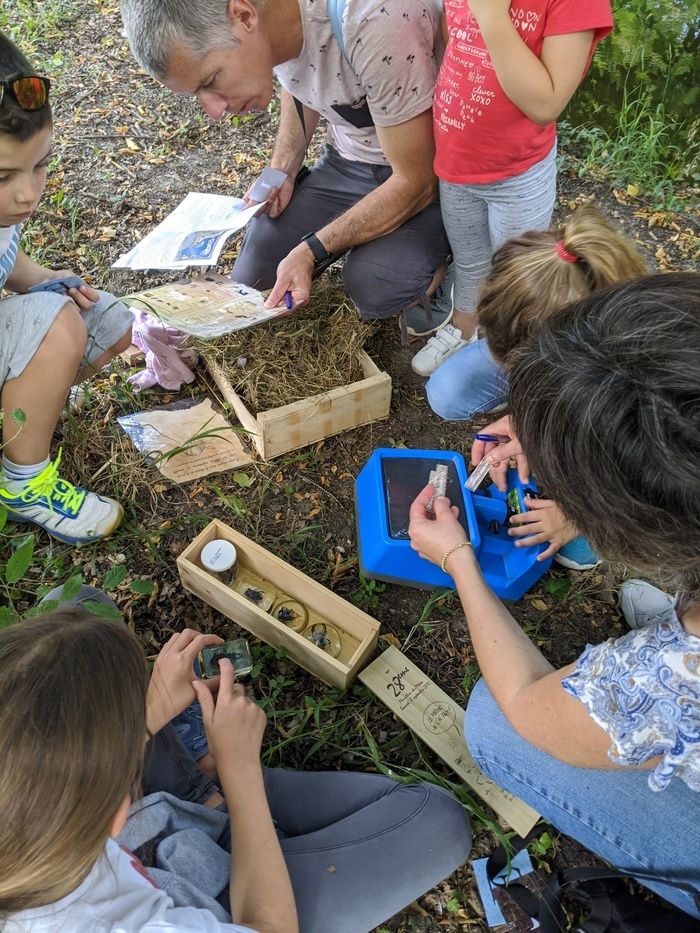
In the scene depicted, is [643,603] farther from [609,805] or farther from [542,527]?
[609,805]

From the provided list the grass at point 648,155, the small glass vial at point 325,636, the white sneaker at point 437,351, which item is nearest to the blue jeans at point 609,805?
the small glass vial at point 325,636

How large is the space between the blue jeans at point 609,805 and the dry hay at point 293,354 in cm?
137

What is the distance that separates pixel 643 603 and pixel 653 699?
1148 mm

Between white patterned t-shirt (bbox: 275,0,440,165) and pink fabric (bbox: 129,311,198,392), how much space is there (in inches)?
40.5

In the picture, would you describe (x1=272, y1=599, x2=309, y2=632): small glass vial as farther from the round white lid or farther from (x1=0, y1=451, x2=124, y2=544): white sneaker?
(x1=0, y1=451, x2=124, y2=544): white sneaker

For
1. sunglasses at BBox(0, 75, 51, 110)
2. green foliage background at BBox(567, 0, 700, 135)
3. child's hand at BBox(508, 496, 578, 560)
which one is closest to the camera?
sunglasses at BBox(0, 75, 51, 110)

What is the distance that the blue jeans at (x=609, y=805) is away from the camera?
139cm

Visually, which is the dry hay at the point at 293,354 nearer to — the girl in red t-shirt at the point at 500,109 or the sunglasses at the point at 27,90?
the girl in red t-shirt at the point at 500,109

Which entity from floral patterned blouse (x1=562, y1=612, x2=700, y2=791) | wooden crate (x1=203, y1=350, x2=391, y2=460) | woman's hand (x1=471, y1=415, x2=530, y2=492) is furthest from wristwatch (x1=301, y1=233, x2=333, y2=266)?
floral patterned blouse (x1=562, y1=612, x2=700, y2=791)

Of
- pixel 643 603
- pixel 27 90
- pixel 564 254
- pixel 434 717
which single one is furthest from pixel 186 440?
pixel 643 603

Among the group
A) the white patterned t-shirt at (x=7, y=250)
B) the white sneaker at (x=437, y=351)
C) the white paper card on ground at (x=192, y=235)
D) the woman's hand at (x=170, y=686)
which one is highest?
the white patterned t-shirt at (x=7, y=250)

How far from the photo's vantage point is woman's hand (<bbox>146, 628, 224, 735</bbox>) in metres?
1.53

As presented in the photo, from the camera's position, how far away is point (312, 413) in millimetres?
2438

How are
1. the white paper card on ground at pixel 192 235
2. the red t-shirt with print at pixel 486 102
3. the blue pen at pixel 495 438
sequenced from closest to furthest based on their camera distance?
the red t-shirt with print at pixel 486 102
the blue pen at pixel 495 438
the white paper card on ground at pixel 192 235
